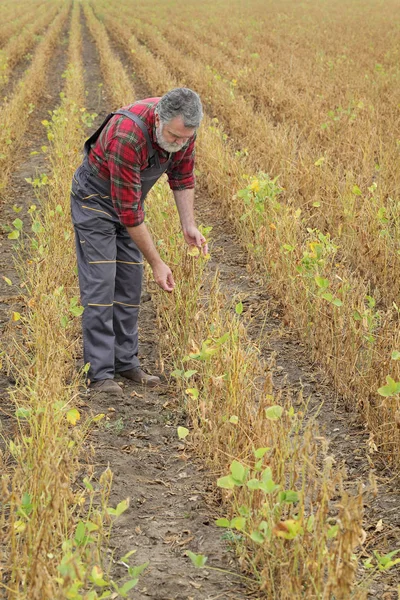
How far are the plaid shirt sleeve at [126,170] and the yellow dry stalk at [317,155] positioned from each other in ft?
5.78

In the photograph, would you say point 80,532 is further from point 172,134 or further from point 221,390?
point 172,134

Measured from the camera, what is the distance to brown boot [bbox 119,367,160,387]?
394cm

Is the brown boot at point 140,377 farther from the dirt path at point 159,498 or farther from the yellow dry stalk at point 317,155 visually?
the yellow dry stalk at point 317,155

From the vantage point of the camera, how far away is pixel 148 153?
3.45m

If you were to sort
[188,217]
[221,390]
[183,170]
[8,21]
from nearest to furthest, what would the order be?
1. [221,390]
2. [183,170]
3. [188,217]
4. [8,21]

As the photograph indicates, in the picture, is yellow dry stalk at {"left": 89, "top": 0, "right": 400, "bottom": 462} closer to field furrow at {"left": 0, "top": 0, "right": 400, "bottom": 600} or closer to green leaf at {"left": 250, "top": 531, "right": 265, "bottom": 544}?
field furrow at {"left": 0, "top": 0, "right": 400, "bottom": 600}

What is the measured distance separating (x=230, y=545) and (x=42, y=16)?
1184 inches

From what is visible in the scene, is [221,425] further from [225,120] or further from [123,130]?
[225,120]

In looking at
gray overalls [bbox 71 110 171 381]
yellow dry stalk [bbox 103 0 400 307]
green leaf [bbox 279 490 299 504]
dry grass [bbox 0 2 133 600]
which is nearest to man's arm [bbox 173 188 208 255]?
gray overalls [bbox 71 110 171 381]

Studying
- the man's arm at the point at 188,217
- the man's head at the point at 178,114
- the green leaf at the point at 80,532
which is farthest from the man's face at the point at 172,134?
the green leaf at the point at 80,532

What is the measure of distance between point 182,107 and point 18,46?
16.2 metres

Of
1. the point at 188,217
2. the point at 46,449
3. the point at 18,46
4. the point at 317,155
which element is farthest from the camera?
the point at 18,46

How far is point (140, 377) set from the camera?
3.97 m

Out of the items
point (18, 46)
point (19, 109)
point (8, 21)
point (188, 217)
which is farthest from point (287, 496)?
point (8, 21)
